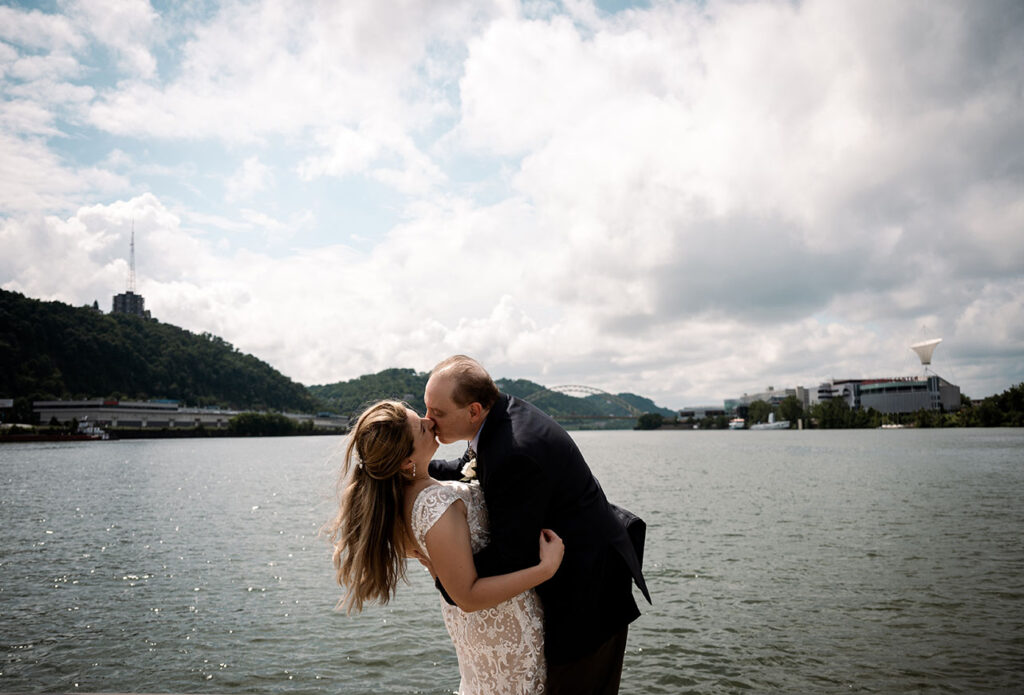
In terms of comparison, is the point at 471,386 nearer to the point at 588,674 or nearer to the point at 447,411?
the point at 447,411

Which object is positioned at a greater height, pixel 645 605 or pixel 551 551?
pixel 551 551

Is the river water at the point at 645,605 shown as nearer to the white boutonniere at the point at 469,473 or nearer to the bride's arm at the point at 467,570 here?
the white boutonniere at the point at 469,473

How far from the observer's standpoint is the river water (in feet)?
34.4

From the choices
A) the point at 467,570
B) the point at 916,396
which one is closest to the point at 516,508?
the point at 467,570

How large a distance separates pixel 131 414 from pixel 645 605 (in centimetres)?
16505

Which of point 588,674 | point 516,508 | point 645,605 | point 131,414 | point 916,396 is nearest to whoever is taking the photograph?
point 516,508

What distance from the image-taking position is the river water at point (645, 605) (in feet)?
34.4

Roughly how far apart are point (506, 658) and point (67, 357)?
584 feet

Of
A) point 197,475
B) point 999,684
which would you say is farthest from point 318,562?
point 197,475

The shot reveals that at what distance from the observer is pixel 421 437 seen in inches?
130

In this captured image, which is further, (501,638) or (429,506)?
(501,638)

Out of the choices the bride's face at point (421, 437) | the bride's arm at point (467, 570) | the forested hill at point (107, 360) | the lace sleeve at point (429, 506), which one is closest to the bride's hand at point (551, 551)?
the bride's arm at point (467, 570)

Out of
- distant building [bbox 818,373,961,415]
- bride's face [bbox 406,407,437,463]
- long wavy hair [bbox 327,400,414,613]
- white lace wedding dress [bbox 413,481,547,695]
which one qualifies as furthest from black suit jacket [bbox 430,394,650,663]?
distant building [bbox 818,373,961,415]

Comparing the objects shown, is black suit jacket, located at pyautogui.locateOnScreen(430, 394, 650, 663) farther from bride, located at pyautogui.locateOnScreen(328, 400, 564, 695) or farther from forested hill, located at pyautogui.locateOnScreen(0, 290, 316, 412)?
forested hill, located at pyautogui.locateOnScreen(0, 290, 316, 412)
